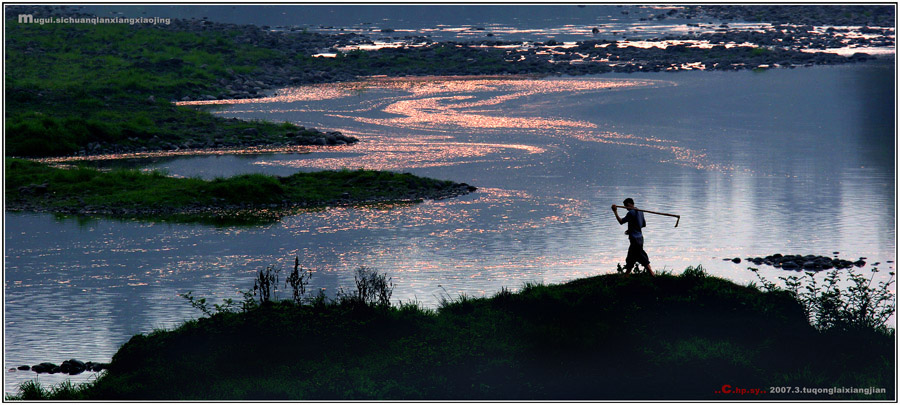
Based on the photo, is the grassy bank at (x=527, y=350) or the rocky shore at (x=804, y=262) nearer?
the grassy bank at (x=527, y=350)

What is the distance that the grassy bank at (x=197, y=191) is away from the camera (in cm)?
4462

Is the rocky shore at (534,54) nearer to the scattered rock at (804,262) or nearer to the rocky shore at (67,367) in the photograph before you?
the scattered rock at (804,262)

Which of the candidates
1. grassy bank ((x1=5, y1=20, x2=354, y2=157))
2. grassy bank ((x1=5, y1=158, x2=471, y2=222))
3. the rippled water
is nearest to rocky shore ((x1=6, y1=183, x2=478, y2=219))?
grassy bank ((x1=5, y1=158, x2=471, y2=222))

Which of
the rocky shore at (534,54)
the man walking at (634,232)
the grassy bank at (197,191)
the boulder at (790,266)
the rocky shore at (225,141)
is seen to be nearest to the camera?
the man walking at (634,232)

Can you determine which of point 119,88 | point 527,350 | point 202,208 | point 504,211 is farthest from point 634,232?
point 119,88

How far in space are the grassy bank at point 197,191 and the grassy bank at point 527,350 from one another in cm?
1910

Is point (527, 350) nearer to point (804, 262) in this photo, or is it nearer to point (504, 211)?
point (804, 262)

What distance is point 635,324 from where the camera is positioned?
24.2 m

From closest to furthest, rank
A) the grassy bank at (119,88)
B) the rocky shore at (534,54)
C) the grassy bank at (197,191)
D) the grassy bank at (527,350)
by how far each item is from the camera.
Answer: the grassy bank at (527,350), the grassy bank at (197,191), the grassy bank at (119,88), the rocky shore at (534,54)

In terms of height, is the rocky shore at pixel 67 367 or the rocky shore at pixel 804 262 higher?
the rocky shore at pixel 67 367

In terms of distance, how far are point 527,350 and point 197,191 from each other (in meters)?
26.0

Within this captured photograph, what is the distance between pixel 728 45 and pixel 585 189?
234 ft

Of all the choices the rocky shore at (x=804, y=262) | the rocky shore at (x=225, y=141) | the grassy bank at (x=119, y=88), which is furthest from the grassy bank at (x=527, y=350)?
the grassy bank at (x=119, y=88)

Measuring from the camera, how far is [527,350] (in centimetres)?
2380
